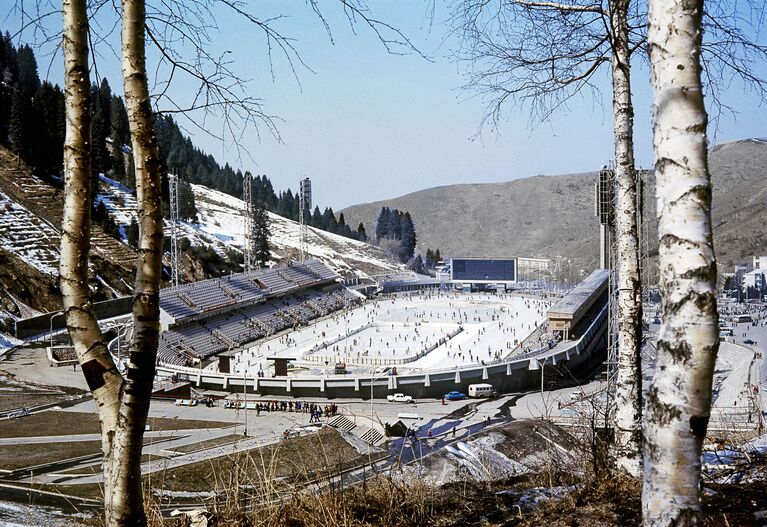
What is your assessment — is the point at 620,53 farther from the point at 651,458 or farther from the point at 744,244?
the point at 744,244

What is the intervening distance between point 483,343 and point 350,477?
131 feet

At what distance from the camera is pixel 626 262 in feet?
18.9

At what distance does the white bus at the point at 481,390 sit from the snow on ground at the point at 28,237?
29.6 m

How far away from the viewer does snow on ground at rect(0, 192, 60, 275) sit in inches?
1821

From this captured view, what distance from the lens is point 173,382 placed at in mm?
31203

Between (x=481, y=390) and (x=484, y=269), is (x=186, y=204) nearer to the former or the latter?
(x=484, y=269)

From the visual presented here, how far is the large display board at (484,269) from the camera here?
77.5 m

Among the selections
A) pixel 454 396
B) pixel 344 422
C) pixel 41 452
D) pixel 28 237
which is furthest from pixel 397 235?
pixel 41 452

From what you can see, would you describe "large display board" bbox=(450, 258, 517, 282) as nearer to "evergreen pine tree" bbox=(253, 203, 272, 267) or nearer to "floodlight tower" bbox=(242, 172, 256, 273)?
"evergreen pine tree" bbox=(253, 203, 272, 267)

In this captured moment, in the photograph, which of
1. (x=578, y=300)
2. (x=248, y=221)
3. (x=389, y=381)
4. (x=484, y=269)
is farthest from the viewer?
(x=484, y=269)

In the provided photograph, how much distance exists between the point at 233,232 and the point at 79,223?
8851 cm

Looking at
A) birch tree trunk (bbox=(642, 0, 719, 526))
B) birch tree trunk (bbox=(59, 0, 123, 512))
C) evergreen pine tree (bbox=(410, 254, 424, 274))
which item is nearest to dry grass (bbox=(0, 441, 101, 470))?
birch tree trunk (bbox=(59, 0, 123, 512))

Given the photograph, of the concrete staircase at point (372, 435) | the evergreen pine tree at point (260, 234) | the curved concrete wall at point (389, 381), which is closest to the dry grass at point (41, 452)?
the concrete staircase at point (372, 435)

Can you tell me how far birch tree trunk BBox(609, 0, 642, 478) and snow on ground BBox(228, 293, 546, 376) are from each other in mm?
29551
